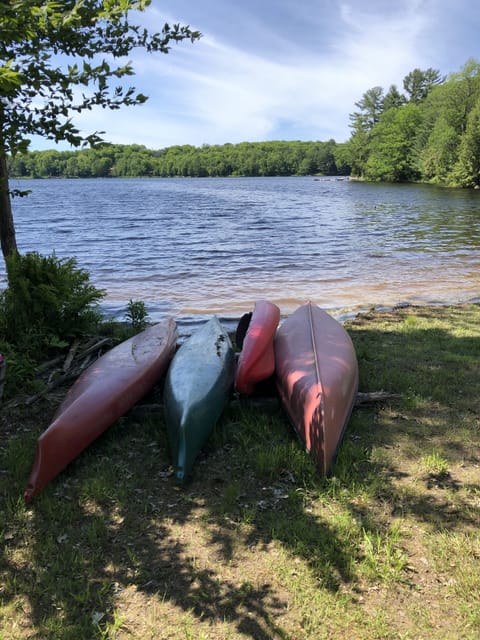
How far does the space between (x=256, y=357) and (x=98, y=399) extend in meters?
1.69

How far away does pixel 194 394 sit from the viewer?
4.46 m

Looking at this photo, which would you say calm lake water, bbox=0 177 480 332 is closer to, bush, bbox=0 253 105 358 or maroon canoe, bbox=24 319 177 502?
bush, bbox=0 253 105 358

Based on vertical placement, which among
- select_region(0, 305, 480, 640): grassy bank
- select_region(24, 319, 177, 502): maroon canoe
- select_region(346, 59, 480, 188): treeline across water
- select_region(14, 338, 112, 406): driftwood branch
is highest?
select_region(346, 59, 480, 188): treeline across water

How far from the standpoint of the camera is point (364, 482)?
12.3 ft

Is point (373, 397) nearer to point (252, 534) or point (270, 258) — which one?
point (252, 534)

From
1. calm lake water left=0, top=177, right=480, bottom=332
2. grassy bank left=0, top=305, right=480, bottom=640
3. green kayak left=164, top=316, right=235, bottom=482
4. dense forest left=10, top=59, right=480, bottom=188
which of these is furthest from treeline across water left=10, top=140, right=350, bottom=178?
grassy bank left=0, top=305, right=480, bottom=640

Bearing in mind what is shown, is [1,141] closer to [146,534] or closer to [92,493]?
[92,493]

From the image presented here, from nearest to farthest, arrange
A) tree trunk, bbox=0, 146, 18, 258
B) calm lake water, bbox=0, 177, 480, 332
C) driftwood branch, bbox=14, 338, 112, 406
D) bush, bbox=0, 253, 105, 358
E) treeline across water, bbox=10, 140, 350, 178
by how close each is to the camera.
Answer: driftwood branch, bbox=14, 338, 112, 406 < bush, bbox=0, 253, 105, 358 < tree trunk, bbox=0, 146, 18, 258 < calm lake water, bbox=0, 177, 480, 332 < treeline across water, bbox=10, 140, 350, 178

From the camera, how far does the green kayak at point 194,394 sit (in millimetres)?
3996

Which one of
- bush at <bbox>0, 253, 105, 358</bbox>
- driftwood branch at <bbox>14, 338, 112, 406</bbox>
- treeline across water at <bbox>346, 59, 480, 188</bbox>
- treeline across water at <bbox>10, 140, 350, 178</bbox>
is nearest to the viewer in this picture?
driftwood branch at <bbox>14, 338, 112, 406</bbox>

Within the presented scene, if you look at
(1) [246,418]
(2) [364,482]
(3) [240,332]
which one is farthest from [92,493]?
(3) [240,332]

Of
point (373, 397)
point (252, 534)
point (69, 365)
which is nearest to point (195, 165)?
point (69, 365)

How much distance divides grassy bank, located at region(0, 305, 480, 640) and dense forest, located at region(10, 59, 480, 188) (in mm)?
2609

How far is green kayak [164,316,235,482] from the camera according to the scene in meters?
4.00
